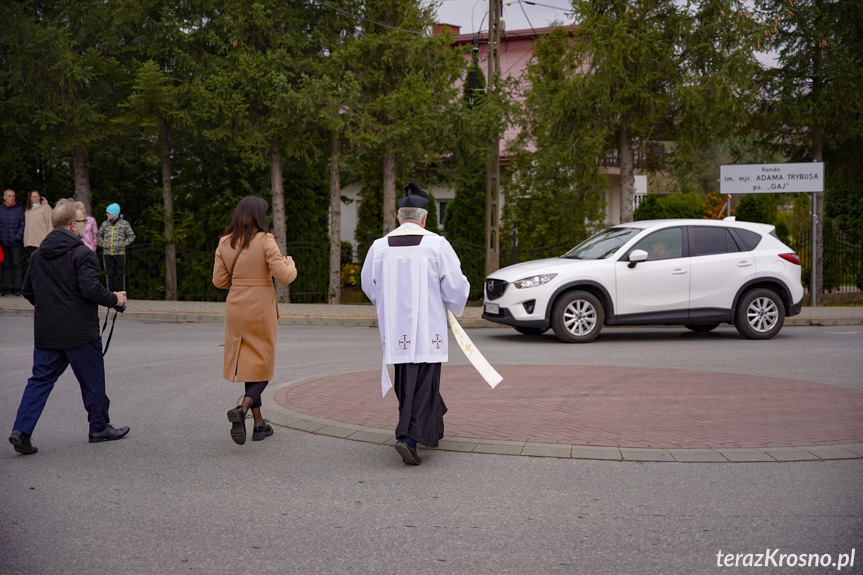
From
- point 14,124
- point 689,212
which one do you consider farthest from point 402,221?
point 689,212

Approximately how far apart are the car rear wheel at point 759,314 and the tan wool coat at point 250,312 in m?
9.13

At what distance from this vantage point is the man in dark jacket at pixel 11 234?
1973cm

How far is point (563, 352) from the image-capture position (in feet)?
41.1

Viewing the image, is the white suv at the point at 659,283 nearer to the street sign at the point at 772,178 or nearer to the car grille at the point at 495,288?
the car grille at the point at 495,288

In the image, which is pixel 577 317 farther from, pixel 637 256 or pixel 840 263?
pixel 840 263

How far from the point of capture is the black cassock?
6.34 m

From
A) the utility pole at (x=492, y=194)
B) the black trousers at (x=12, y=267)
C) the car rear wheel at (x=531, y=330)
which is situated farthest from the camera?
the black trousers at (x=12, y=267)

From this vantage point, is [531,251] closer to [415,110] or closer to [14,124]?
[415,110]

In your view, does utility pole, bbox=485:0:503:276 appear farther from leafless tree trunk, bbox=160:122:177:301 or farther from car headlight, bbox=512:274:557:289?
leafless tree trunk, bbox=160:122:177:301

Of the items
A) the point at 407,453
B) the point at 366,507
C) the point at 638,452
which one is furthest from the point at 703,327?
the point at 366,507

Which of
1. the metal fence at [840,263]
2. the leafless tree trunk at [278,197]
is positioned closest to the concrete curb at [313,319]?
the leafless tree trunk at [278,197]

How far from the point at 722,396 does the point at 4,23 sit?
675 inches

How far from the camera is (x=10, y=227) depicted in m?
19.8

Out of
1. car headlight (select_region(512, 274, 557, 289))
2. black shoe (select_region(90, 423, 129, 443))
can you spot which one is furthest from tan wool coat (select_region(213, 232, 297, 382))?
car headlight (select_region(512, 274, 557, 289))
